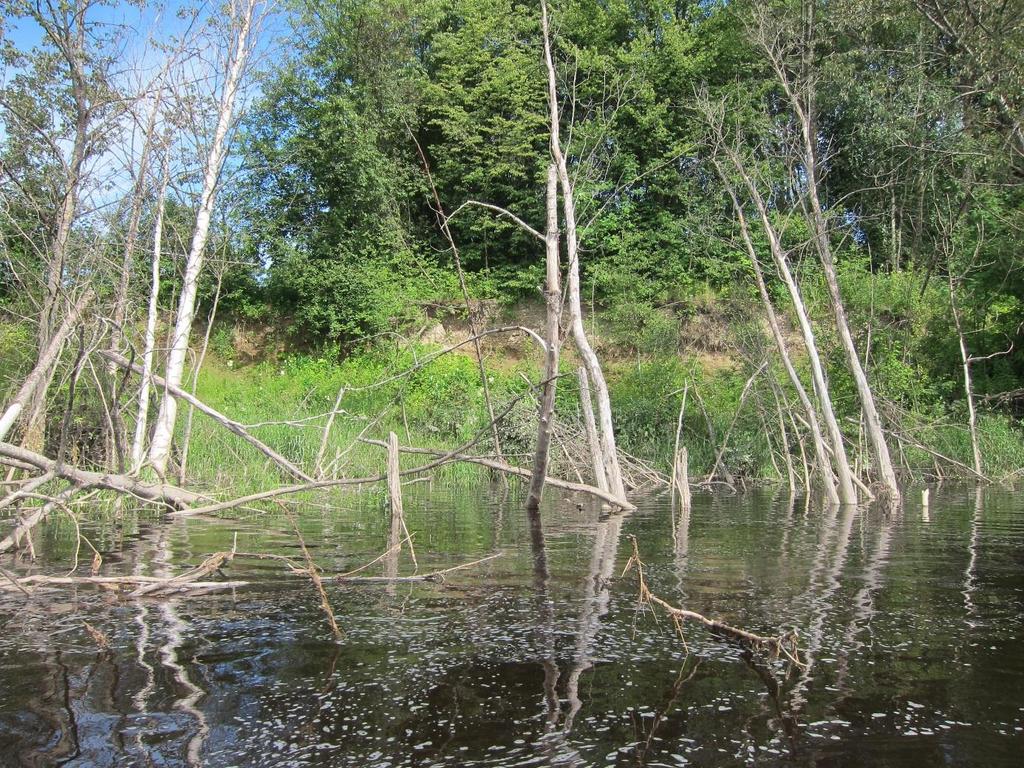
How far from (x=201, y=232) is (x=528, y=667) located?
12296mm

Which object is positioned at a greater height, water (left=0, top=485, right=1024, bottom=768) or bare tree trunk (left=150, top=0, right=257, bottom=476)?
bare tree trunk (left=150, top=0, right=257, bottom=476)

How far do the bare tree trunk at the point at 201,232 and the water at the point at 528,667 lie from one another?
5390 mm

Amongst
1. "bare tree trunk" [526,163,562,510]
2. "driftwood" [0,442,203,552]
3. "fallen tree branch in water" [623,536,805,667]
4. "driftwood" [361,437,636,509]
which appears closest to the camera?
"fallen tree branch in water" [623,536,805,667]

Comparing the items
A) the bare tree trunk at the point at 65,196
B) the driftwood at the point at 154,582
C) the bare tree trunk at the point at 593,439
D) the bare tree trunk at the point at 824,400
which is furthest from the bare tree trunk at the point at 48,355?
the bare tree trunk at the point at 824,400

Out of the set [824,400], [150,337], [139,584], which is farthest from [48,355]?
[824,400]

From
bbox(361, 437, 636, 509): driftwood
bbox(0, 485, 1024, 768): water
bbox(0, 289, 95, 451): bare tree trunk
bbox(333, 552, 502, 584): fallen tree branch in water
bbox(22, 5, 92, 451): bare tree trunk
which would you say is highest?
bbox(22, 5, 92, 451): bare tree trunk

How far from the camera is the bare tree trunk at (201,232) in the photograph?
13.1 m

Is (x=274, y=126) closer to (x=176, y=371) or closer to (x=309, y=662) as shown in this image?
(x=176, y=371)

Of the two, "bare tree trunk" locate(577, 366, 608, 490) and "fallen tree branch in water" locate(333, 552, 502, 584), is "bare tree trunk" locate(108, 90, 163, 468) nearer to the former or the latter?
"fallen tree branch in water" locate(333, 552, 502, 584)

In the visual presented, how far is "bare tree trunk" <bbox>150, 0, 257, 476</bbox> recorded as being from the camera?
43.0 feet

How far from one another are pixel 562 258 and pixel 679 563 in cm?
1668

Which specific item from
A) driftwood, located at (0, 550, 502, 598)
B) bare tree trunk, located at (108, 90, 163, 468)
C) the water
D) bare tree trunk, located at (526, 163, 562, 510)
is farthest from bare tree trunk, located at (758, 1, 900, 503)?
bare tree trunk, located at (108, 90, 163, 468)

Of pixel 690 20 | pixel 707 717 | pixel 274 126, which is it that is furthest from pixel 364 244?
pixel 707 717

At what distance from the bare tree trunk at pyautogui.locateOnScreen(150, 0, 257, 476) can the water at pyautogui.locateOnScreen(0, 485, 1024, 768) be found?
17.7ft
